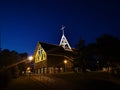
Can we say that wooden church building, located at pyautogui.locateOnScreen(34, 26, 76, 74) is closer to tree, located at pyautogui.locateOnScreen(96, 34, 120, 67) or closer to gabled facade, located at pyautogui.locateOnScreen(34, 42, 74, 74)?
gabled facade, located at pyautogui.locateOnScreen(34, 42, 74, 74)

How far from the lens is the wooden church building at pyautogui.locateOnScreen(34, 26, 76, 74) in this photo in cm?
4931

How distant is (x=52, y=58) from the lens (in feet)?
162

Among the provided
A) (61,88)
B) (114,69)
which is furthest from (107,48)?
(61,88)

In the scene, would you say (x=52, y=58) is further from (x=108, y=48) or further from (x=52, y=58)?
(x=108, y=48)

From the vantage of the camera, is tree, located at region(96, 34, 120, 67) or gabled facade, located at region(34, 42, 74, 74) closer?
tree, located at region(96, 34, 120, 67)

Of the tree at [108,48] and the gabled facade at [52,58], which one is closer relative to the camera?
the tree at [108,48]

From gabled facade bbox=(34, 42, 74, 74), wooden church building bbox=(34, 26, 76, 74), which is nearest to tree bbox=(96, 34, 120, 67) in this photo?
wooden church building bbox=(34, 26, 76, 74)

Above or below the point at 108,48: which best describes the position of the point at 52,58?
below

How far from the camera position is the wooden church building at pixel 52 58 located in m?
49.3

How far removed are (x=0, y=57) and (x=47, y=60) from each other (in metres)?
17.5

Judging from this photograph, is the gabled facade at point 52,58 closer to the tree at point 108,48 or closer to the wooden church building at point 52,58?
the wooden church building at point 52,58

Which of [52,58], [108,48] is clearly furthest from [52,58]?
[108,48]

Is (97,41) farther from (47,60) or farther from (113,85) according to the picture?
(47,60)

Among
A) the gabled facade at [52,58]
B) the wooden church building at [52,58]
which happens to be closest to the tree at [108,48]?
the wooden church building at [52,58]
